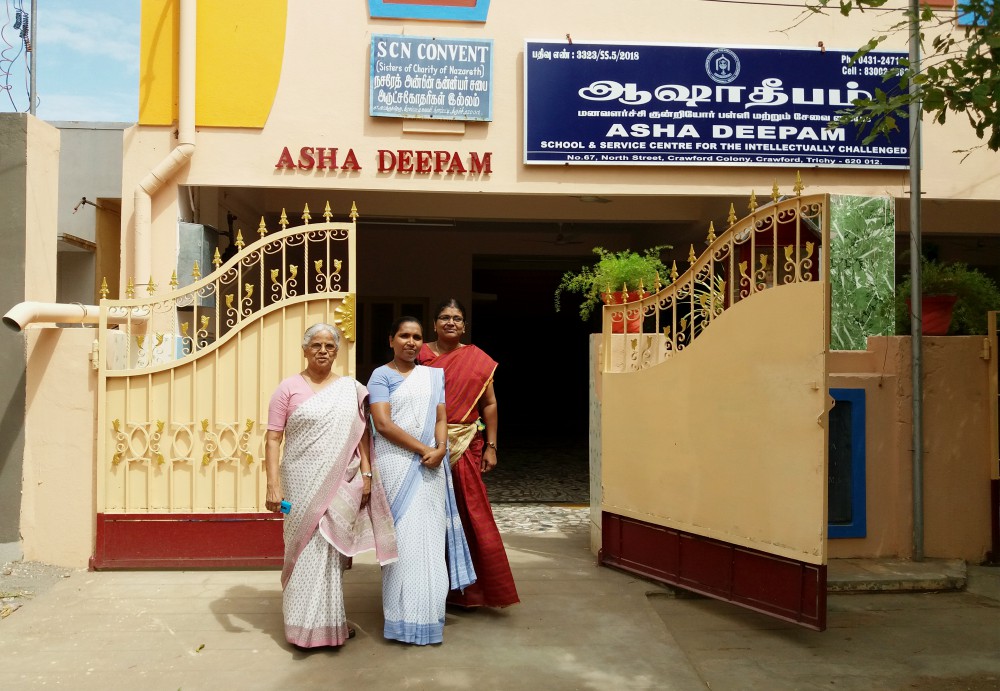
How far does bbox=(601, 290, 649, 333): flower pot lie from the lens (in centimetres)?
602

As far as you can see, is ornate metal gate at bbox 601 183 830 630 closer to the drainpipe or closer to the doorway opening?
the drainpipe

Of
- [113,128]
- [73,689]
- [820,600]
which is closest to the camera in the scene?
[73,689]

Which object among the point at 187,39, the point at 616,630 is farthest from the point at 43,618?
the point at 187,39

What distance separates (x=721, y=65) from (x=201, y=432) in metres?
5.18

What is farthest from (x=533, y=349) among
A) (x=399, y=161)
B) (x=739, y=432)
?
(x=739, y=432)

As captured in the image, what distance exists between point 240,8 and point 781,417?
5.56 m

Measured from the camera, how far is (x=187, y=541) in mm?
5707

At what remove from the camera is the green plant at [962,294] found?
6.32 metres

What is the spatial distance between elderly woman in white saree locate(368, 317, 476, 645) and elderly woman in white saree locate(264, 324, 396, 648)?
131 millimetres

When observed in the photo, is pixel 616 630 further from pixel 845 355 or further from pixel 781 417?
pixel 845 355

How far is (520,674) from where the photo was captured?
13.5 ft

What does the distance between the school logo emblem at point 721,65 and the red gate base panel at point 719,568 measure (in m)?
3.99

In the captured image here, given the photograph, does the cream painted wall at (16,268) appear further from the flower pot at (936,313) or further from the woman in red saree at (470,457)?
the flower pot at (936,313)

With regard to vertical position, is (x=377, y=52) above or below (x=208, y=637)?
above
